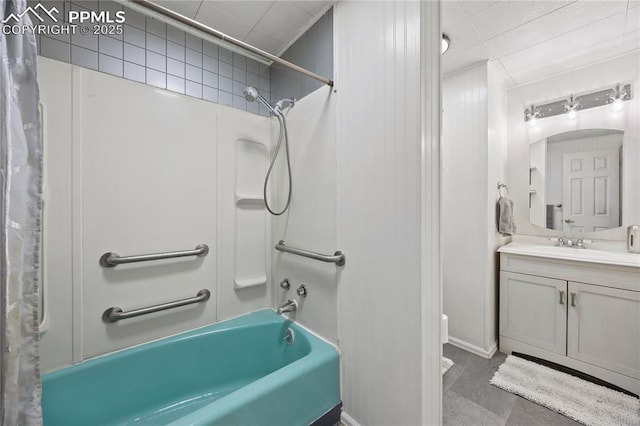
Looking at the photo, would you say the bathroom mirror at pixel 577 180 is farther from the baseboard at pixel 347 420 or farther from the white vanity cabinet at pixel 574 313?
the baseboard at pixel 347 420

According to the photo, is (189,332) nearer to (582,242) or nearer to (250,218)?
(250,218)

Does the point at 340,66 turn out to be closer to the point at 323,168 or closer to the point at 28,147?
the point at 323,168

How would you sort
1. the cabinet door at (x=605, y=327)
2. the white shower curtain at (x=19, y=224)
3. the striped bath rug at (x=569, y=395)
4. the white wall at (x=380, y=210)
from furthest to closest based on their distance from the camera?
the cabinet door at (x=605, y=327) → the striped bath rug at (x=569, y=395) → the white wall at (x=380, y=210) → the white shower curtain at (x=19, y=224)

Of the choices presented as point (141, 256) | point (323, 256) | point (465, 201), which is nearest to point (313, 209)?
point (323, 256)

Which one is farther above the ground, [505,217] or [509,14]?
[509,14]

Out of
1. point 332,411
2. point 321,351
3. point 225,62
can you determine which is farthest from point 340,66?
point 332,411

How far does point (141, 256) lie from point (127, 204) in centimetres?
29

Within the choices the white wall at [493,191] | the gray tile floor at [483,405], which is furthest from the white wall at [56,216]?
the white wall at [493,191]

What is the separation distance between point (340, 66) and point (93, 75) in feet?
4.08

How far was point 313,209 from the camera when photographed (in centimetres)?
150

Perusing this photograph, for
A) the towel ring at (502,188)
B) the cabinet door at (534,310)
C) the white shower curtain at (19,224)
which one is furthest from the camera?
the towel ring at (502,188)

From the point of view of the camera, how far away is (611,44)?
1.71m

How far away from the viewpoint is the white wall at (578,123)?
1.77 metres

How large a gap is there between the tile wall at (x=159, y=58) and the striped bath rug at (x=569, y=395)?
101 inches
